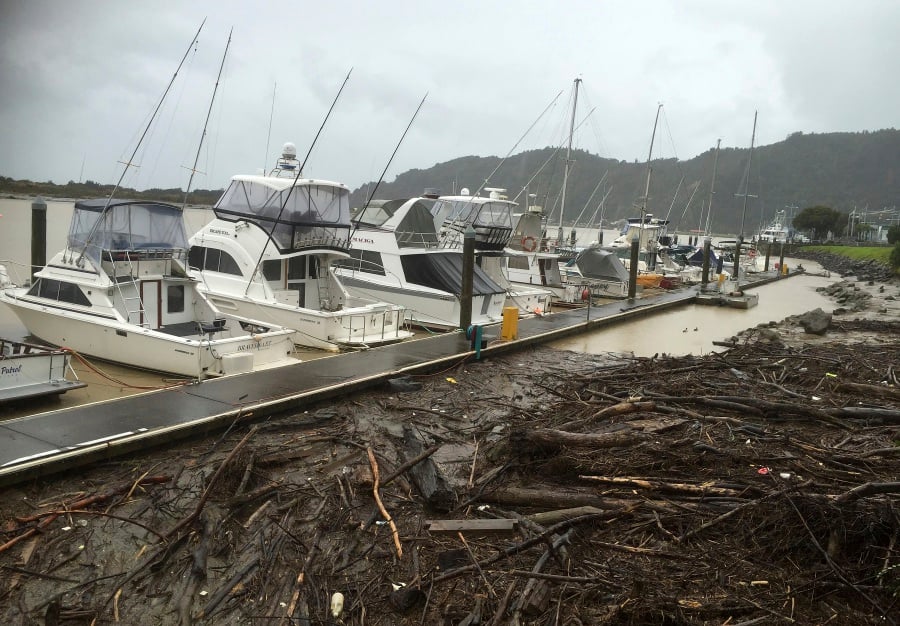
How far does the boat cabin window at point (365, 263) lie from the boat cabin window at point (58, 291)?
7550 mm

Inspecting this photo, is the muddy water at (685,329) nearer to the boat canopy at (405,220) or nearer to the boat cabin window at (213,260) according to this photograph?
the boat canopy at (405,220)

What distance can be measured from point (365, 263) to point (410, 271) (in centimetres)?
152

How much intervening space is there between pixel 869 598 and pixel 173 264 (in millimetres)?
13650

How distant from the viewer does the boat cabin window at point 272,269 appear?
16.4 m

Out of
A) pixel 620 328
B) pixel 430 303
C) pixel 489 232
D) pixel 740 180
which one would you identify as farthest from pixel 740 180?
pixel 430 303

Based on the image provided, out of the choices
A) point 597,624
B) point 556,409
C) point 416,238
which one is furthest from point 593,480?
point 416,238

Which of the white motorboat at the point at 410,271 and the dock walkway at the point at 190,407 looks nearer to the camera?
the dock walkway at the point at 190,407

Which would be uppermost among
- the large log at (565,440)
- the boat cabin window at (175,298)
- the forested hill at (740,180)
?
the forested hill at (740,180)

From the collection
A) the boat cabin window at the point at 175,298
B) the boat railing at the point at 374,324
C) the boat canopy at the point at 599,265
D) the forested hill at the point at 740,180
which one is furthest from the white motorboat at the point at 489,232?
the forested hill at the point at 740,180

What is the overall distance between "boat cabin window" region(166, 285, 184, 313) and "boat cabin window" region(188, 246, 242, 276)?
2138 millimetres

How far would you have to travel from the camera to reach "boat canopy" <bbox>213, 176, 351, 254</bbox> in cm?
1642

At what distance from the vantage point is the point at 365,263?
797 inches

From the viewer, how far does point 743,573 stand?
5.12m

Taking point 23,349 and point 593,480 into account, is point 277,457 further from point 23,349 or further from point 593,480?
point 23,349
